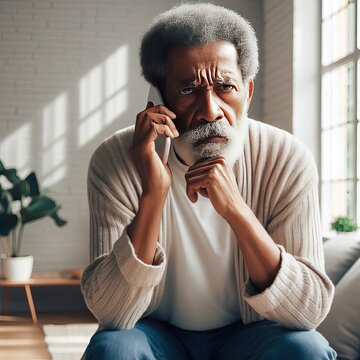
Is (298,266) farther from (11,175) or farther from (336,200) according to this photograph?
(11,175)

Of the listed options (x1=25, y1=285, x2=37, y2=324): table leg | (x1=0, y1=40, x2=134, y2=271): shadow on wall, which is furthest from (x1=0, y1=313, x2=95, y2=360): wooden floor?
(x1=0, y1=40, x2=134, y2=271): shadow on wall

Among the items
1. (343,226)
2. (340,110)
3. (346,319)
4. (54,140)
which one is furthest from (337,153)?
(346,319)

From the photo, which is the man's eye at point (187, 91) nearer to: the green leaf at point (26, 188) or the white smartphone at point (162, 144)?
the white smartphone at point (162, 144)

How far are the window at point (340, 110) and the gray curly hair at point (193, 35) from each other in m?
3.03

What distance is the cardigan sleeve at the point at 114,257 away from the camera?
1674mm

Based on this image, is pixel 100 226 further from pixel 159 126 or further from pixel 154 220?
pixel 159 126

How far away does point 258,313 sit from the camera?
70.3 inches

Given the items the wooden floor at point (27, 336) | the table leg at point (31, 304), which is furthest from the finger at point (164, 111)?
the table leg at point (31, 304)

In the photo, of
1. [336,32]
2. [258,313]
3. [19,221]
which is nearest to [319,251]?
[258,313]

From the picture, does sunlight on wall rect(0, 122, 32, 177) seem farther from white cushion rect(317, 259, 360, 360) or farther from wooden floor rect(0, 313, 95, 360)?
white cushion rect(317, 259, 360, 360)

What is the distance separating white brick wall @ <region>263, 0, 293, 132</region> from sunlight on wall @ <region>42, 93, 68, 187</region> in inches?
73.4

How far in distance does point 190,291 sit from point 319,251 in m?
0.35

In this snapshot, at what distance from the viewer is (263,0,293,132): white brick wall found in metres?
5.55

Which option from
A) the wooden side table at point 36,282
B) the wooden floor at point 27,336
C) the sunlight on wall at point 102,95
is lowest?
the wooden floor at point 27,336
